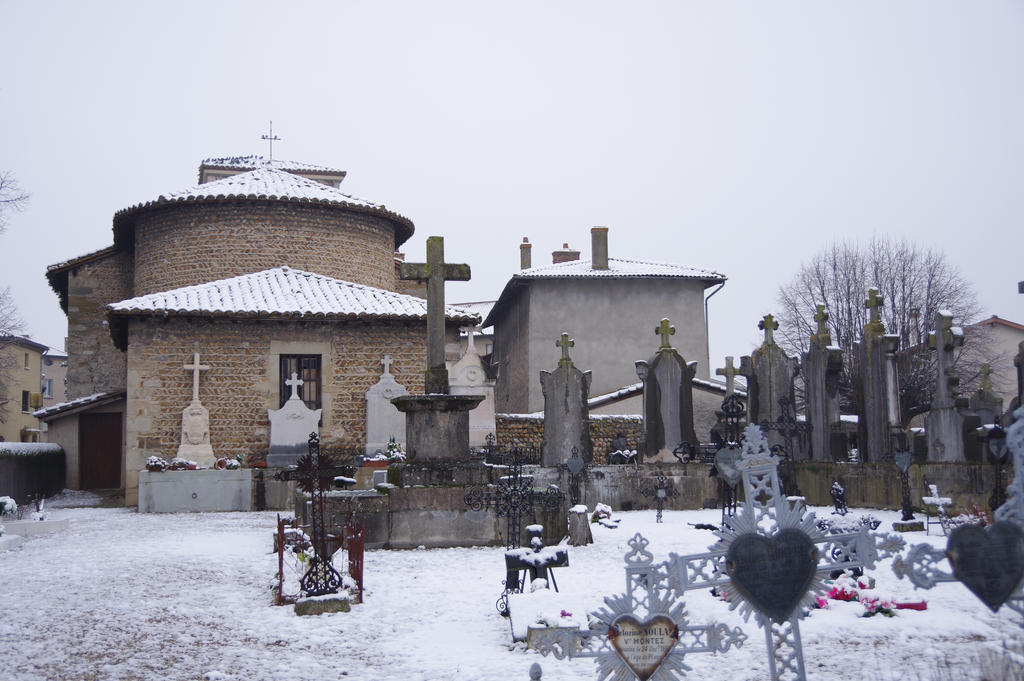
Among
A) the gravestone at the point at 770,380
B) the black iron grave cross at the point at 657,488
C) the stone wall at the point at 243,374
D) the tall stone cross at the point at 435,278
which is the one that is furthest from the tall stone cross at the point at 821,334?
the stone wall at the point at 243,374

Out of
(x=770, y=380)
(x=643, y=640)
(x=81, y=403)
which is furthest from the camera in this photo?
(x=81, y=403)

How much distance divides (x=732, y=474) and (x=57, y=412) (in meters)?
18.3

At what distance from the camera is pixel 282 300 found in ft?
59.5

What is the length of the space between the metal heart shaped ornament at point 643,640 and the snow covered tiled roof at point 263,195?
18.4 metres

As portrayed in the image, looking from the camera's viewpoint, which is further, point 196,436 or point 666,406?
point 196,436

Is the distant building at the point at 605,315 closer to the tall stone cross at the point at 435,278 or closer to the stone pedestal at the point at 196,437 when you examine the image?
the stone pedestal at the point at 196,437

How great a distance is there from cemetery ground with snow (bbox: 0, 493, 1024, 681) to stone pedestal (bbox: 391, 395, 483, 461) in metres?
1.72

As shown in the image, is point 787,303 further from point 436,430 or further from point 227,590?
point 227,590

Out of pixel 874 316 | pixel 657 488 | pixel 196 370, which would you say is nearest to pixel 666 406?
pixel 657 488

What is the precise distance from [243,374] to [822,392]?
11.2 meters

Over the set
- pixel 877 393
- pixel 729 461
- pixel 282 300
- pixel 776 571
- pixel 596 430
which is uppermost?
pixel 282 300

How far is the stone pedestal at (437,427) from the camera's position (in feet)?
36.6

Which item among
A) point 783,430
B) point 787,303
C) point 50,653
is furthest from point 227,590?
point 787,303

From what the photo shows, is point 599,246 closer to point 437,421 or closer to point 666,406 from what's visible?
point 666,406
